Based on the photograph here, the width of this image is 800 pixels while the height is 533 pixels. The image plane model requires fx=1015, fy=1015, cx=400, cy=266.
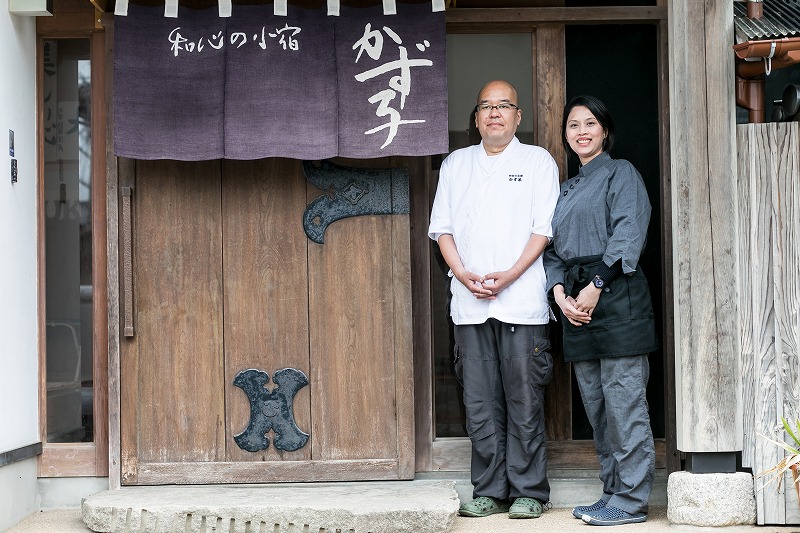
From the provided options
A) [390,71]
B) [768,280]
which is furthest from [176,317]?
[768,280]

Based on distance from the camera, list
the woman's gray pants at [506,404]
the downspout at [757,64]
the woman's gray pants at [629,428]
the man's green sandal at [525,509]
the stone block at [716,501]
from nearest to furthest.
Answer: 1. the downspout at [757,64]
2. the stone block at [716,501]
3. the woman's gray pants at [629,428]
4. the man's green sandal at [525,509]
5. the woman's gray pants at [506,404]

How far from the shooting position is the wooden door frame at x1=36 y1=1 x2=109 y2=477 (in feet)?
18.9

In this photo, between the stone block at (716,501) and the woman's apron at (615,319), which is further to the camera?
the woman's apron at (615,319)

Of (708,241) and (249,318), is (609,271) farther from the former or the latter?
(249,318)

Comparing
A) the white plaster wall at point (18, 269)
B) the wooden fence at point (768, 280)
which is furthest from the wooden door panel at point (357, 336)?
the wooden fence at point (768, 280)

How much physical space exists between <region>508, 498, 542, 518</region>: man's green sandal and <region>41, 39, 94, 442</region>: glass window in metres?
2.46

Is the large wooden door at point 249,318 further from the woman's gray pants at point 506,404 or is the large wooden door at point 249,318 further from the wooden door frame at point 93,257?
the woman's gray pants at point 506,404

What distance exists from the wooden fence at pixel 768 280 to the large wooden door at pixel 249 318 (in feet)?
5.94

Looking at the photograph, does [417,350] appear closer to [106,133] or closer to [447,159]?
[447,159]

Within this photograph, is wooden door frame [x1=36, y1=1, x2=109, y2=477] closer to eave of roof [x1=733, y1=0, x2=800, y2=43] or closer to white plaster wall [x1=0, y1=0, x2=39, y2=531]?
white plaster wall [x1=0, y1=0, x2=39, y2=531]

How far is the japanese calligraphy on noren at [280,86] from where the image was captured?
5.50 m

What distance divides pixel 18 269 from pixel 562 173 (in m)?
3.06

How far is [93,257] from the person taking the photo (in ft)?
19.1

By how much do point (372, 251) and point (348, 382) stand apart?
0.75m
